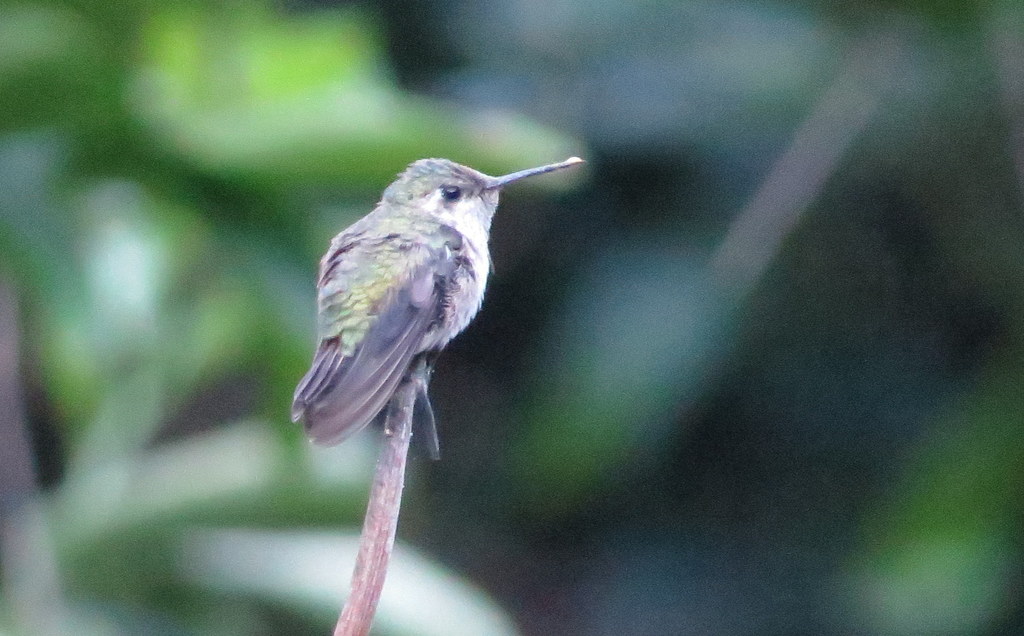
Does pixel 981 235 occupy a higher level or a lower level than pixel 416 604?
higher

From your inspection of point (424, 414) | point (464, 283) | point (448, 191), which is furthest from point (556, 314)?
point (424, 414)

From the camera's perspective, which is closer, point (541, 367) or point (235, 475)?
point (235, 475)

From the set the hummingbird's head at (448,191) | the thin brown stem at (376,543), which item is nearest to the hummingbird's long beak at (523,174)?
the hummingbird's head at (448,191)

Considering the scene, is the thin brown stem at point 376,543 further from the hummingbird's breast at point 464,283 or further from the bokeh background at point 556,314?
the bokeh background at point 556,314

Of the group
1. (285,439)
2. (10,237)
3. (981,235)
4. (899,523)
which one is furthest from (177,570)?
(981,235)

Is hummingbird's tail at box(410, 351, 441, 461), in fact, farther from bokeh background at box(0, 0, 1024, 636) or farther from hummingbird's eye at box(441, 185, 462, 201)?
bokeh background at box(0, 0, 1024, 636)

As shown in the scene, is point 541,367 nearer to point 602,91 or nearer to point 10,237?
point 602,91

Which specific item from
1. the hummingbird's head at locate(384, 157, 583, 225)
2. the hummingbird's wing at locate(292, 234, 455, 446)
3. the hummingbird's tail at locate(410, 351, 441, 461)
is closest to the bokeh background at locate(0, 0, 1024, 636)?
the hummingbird's head at locate(384, 157, 583, 225)
